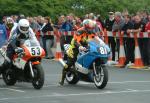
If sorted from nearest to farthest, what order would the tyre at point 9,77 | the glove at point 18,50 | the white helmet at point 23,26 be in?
the glove at point 18,50 → the white helmet at point 23,26 → the tyre at point 9,77

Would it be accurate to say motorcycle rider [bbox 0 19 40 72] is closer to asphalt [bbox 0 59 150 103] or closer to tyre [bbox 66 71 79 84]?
asphalt [bbox 0 59 150 103]

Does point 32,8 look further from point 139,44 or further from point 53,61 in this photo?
point 139,44

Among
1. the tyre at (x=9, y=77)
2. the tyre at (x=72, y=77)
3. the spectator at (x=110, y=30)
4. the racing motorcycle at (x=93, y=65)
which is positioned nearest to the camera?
the racing motorcycle at (x=93, y=65)

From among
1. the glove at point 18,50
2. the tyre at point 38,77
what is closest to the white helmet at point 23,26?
the glove at point 18,50

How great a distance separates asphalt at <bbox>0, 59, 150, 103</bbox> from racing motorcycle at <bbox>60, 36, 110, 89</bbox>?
9.7 inches

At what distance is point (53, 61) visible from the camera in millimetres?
27172

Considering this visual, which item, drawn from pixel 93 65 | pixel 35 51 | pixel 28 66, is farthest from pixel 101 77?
pixel 28 66

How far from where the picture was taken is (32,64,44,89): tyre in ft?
52.0

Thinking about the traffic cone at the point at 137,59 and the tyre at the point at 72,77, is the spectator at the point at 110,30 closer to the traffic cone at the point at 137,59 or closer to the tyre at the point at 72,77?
the traffic cone at the point at 137,59

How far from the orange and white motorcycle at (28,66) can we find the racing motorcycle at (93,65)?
1109mm

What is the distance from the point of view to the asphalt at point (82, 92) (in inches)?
550

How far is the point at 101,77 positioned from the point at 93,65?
502 millimetres

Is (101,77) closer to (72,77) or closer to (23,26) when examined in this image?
(72,77)

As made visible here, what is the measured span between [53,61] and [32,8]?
22.5 m
